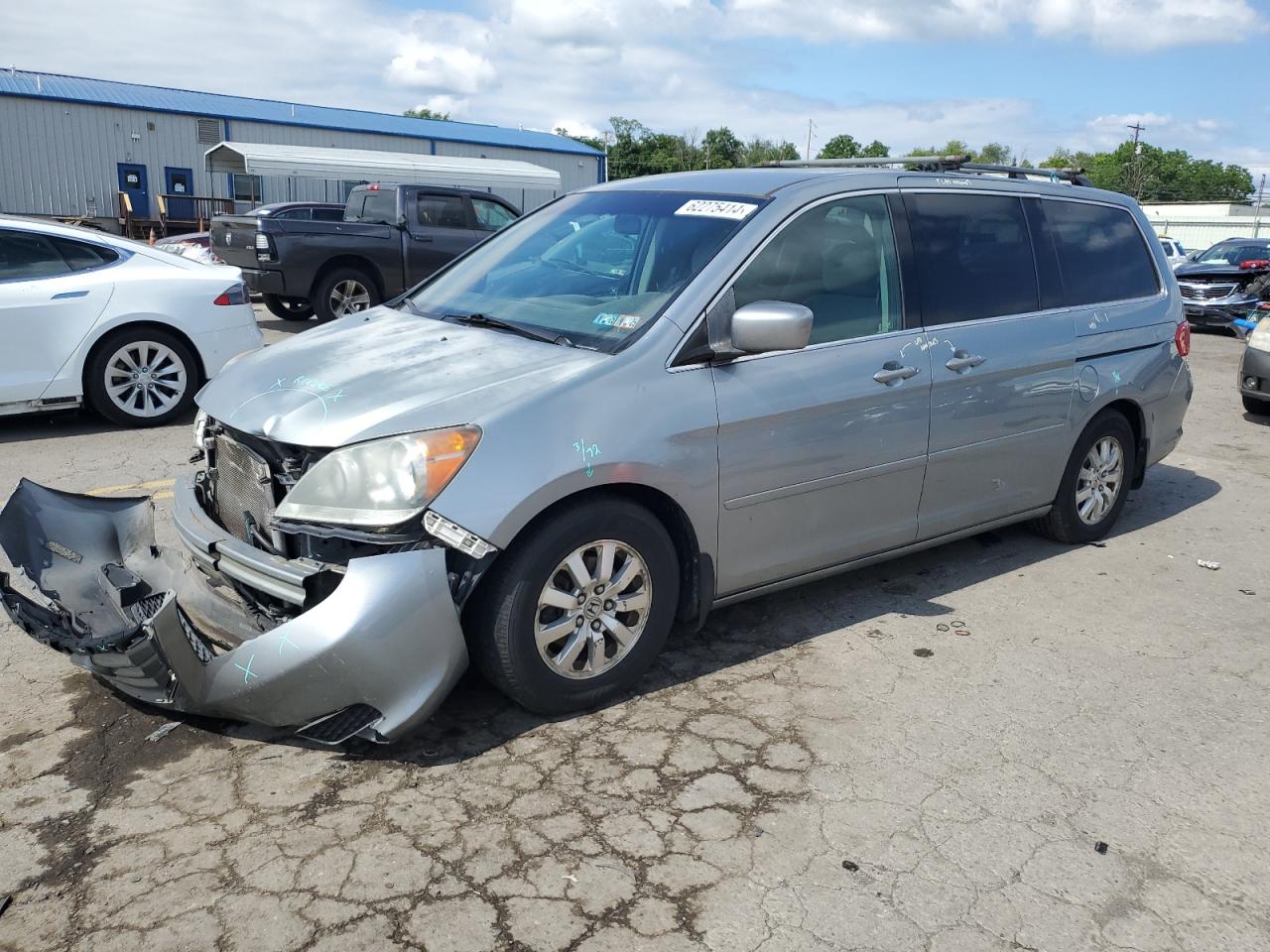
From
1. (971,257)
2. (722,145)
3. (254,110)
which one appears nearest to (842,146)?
(722,145)

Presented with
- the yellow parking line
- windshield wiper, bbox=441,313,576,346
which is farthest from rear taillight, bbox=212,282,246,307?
windshield wiper, bbox=441,313,576,346

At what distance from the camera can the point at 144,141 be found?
112 ft

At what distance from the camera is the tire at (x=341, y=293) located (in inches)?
528

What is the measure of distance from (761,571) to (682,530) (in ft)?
1.52

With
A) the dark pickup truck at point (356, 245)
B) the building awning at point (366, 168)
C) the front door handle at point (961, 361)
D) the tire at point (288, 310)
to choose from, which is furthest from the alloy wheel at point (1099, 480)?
the building awning at point (366, 168)

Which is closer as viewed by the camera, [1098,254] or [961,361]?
[961,361]

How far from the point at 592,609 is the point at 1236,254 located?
1859 cm

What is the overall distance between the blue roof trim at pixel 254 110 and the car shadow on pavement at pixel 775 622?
1355 inches

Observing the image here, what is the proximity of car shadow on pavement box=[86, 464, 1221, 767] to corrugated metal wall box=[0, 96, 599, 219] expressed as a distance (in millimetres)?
28323

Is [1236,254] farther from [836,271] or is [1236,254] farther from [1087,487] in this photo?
[836,271]

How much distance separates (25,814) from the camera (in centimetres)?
311

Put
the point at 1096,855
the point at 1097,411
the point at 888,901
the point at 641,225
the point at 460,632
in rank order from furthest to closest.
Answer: the point at 1097,411 → the point at 641,225 → the point at 460,632 → the point at 1096,855 → the point at 888,901

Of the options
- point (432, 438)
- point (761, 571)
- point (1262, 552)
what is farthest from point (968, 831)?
point (1262, 552)

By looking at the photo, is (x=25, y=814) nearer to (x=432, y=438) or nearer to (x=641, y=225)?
(x=432, y=438)
